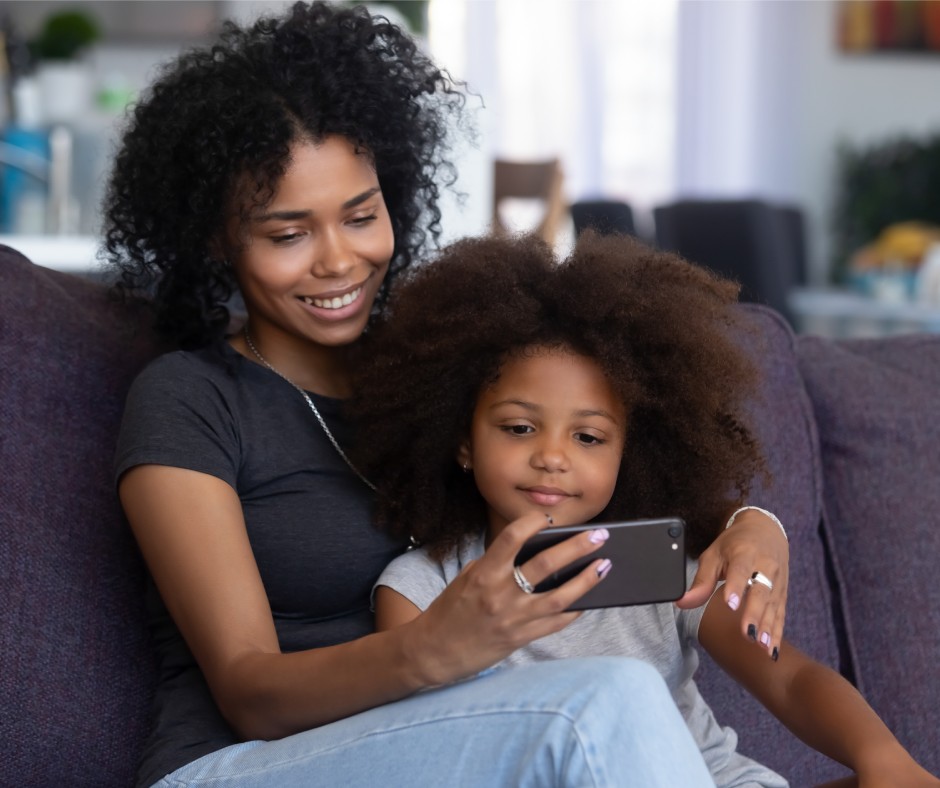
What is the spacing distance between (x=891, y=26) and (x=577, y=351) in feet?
21.7

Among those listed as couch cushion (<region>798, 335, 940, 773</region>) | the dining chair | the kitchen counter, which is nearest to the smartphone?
couch cushion (<region>798, 335, 940, 773</region>)

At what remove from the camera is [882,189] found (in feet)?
22.6

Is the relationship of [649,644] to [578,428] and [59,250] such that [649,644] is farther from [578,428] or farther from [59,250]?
[59,250]

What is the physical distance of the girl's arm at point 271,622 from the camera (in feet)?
3.38

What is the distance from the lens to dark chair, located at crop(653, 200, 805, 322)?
3.81 m

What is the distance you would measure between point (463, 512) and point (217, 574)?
0.36 m

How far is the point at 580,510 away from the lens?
136cm

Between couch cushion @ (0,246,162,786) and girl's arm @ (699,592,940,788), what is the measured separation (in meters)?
0.67

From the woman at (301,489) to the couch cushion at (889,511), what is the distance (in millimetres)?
397

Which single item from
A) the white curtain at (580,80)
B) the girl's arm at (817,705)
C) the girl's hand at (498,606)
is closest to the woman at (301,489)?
the girl's hand at (498,606)

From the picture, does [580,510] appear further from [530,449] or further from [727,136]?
[727,136]

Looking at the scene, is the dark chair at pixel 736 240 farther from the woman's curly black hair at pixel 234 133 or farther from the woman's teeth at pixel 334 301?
the woman's teeth at pixel 334 301

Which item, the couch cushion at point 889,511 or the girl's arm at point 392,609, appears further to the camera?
the couch cushion at point 889,511

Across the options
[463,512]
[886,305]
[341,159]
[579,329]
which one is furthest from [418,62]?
[886,305]
